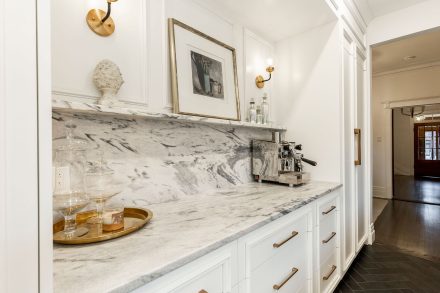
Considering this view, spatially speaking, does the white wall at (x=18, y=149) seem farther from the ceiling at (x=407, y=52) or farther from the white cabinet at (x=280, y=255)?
the ceiling at (x=407, y=52)

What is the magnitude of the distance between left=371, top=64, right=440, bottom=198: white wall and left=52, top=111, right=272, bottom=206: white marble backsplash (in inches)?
186

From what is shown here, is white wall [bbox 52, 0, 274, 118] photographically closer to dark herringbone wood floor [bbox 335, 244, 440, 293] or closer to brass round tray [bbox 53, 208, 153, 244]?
brass round tray [bbox 53, 208, 153, 244]

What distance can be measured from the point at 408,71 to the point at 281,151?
4781mm

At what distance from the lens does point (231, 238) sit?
2.98 ft

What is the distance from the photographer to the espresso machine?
196 cm

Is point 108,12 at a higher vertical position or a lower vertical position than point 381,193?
higher

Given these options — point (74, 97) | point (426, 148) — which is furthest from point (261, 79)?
point (426, 148)

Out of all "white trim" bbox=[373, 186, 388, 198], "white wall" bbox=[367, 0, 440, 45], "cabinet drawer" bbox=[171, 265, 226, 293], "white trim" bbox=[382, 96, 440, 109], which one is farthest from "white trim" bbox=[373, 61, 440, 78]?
"cabinet drawer" bbox=[171, 265, 226, 293]

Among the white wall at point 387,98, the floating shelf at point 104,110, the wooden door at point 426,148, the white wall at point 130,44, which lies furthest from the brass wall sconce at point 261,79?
the wooden door at point 426,148

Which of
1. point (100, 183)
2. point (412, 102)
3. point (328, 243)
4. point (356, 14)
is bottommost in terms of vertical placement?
point (328, 243)

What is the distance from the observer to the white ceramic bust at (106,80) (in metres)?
1.15

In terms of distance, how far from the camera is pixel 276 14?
6.70 feet

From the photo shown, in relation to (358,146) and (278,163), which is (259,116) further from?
(358,146)

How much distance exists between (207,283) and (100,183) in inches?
26.5
